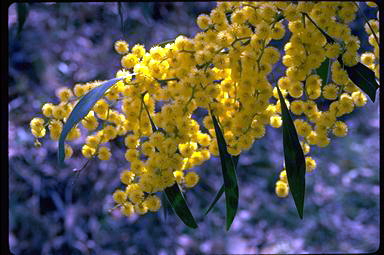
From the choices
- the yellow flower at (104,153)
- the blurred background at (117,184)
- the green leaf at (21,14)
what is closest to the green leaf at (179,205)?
the yellow flower at (104,153)

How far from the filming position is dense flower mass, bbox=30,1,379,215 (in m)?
0.85

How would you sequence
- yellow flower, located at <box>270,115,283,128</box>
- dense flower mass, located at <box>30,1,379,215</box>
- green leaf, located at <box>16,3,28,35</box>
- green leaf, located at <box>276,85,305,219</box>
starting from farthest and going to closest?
green leaf, located at <box>16,3,28,35</box>
yellow flower, located at <box>270,115,283,128</box>
green leaf, located at <box>276,85,305,219</box>
dense flower mass, located at <box>30,1,379,215</box>

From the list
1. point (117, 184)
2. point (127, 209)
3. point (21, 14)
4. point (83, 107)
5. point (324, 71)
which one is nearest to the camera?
point (83, 107)

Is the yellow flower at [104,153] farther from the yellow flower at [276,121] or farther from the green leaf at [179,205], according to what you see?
the yellow flower at [276,121]

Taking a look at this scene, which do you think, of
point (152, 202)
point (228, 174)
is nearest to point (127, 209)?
point (152, 202)

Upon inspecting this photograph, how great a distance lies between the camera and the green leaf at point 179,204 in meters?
0.98

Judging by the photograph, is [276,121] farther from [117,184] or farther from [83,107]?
[117,184]

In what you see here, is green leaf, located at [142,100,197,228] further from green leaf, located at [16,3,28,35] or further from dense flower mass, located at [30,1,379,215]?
green leaf, located at [16,3,28,35]

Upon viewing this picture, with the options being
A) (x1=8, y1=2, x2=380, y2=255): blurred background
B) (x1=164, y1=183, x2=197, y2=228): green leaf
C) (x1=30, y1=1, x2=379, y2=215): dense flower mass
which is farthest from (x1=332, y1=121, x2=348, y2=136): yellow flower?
(x1=8, y1=2, x2=380, y2=255): blurred background

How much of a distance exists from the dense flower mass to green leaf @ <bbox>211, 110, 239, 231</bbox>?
18 mm

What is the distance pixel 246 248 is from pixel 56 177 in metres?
0.99

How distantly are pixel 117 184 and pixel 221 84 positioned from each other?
1773 millimetres

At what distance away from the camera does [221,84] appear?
91cm

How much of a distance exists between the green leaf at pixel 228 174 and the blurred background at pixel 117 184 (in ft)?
5.10
